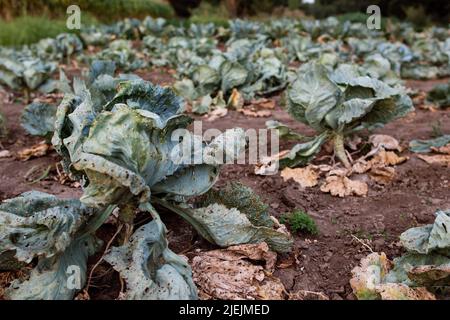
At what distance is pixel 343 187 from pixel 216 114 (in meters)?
2.05

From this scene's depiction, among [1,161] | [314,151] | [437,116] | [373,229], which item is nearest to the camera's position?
[373,229]

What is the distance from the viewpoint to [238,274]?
6.69 ft

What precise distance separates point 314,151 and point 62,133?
188cm

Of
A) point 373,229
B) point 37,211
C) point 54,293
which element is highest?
point 37,211

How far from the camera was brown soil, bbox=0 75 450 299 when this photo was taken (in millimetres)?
2174

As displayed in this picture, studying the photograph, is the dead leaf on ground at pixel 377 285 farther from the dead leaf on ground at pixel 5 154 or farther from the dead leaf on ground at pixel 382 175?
the dead leaf on ground at pixel 5 154

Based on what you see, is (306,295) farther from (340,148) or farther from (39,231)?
(340,148)

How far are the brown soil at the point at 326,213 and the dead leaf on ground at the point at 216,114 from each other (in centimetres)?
104

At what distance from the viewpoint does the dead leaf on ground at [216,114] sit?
188 inches

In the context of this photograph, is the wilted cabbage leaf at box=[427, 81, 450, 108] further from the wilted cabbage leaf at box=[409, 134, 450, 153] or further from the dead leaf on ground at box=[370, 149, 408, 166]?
the dead leaf on ground at box=[370, 149, 408, 166]

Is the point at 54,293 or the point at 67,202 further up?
the point at 67,202
